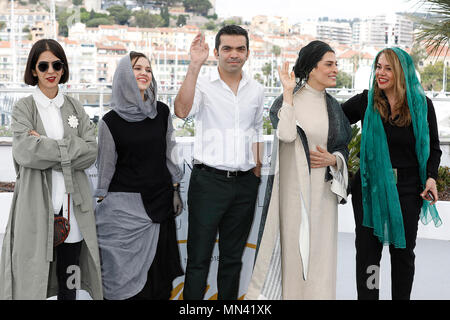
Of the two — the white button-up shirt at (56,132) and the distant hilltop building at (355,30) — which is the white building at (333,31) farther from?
the white button-up shirt at (56,132)

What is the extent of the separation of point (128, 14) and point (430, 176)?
71174mm

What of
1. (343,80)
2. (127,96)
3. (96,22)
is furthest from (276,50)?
(127,96)

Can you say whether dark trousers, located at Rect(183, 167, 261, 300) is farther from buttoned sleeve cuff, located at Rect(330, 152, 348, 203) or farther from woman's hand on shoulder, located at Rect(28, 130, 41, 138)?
woman's hand on shoulder, located at Rect(28, 130, 41, 138)

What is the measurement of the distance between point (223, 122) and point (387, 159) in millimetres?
672

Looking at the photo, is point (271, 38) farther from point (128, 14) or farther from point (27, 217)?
point (27, 217)

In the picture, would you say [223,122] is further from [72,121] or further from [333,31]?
[333,31]

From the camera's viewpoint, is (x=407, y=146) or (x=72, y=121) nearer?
(x=72, y=121)

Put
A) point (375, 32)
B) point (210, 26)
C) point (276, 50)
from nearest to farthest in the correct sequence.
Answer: point (276, 50) → point (210, 26) → point (375, 32)

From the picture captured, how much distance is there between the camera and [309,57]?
221 cm

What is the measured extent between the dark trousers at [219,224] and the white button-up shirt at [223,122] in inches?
2.7

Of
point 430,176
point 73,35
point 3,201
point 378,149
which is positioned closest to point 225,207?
point 378,149

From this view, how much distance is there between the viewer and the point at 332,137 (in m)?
2.22

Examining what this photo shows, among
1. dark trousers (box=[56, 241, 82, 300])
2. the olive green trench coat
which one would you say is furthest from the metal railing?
dark trousers (box=[56, 241, 82, 300])

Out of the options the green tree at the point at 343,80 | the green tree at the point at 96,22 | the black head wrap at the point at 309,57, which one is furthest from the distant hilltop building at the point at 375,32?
the black head wrap at the point at 309,57
